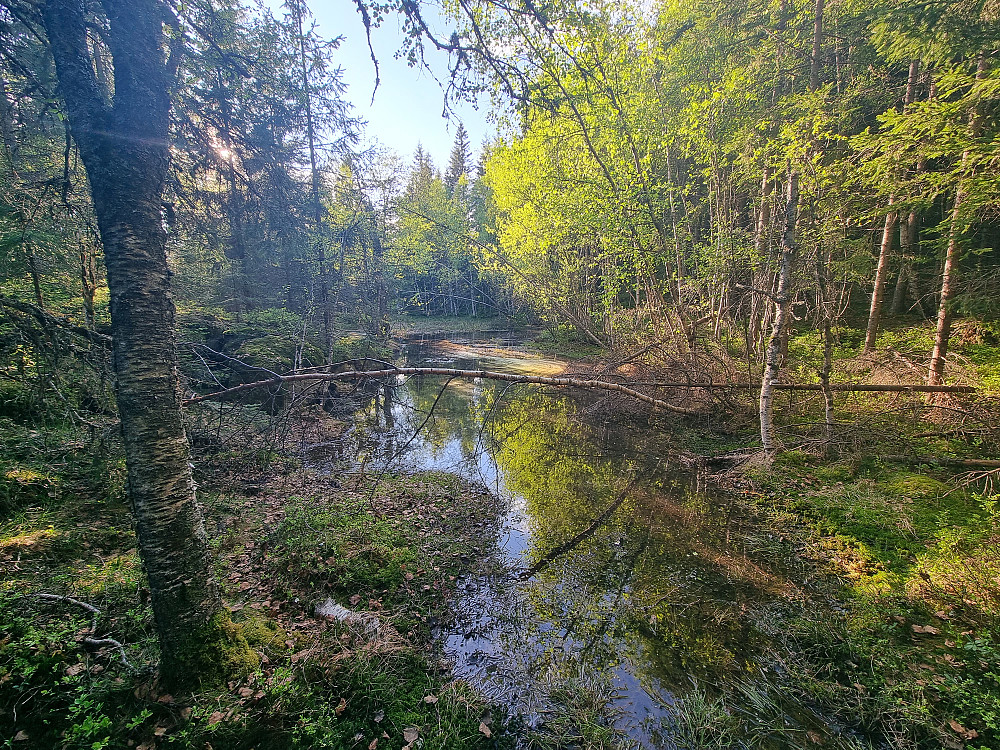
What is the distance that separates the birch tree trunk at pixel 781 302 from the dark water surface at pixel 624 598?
1933mm

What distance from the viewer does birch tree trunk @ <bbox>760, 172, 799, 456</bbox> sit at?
7844 mm

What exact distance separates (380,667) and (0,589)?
11.0 ft

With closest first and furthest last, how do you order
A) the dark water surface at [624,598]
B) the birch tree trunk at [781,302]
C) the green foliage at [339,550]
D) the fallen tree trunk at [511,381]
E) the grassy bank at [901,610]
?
the grassy bank at [901,610], the dark water surface at [624,598], the fallen tree trunk at [511,381], the green foliage at [339,550], the birch tree trunk at [781,302]

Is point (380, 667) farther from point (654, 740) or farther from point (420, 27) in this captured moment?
point (420, 27)

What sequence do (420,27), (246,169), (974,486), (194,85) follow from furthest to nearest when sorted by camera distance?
(974,486) → (194,85) → (246,169) → (420,27)

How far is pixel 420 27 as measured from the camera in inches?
125

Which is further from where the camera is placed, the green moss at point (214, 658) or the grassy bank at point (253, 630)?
the green moss at point (214, 658)

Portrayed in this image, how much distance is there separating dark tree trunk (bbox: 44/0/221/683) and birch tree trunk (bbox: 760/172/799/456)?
33.0 feet

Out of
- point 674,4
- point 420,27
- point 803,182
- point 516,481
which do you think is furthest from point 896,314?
point 420,27

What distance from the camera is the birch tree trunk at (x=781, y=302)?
25.7 ft

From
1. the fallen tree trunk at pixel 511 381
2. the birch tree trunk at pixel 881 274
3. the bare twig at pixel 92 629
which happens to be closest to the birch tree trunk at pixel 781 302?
the fallen tree trunk at pixel 511 381

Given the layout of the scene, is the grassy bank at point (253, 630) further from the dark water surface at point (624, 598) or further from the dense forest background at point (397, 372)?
the dark water surface at point (624, 598)

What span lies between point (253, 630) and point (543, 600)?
360cm

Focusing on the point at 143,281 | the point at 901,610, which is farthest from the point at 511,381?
the point at 901,610
